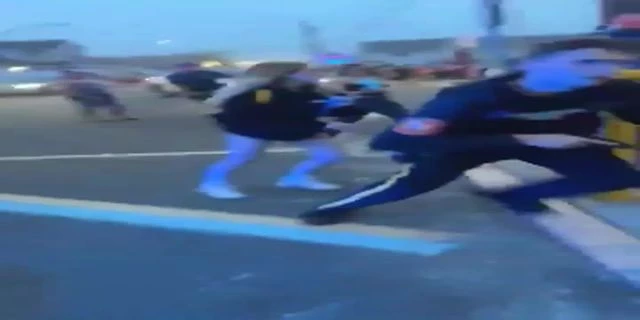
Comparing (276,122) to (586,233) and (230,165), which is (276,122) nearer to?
(230,165)

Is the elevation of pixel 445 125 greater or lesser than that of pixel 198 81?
lesser

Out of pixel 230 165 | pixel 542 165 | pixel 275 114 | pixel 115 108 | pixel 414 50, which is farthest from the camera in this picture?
pixel 115 108

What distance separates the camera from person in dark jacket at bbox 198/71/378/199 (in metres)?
6.07

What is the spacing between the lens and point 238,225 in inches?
227

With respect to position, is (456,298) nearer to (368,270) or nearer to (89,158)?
(368,270)

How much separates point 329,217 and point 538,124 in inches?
49.1

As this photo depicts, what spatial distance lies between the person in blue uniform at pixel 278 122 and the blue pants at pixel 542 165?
639 mm

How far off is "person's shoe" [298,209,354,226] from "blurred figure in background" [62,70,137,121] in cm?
208

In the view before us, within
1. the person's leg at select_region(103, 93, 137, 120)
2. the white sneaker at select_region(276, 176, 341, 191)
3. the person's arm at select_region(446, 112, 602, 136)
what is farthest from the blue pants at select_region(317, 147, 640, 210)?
the person's leg at select_region(103, 93, 137, 120)

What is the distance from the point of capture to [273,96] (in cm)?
614

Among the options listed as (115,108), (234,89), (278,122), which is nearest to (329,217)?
(278,122)

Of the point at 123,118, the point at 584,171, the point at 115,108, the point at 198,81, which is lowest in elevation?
the point at 584,171

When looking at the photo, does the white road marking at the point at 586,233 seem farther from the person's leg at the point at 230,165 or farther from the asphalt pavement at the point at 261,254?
the person's leg at the point at 230,165

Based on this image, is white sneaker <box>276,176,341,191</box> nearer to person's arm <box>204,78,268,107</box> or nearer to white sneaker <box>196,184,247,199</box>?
white sneaker <box>196,184,247,199</box>
